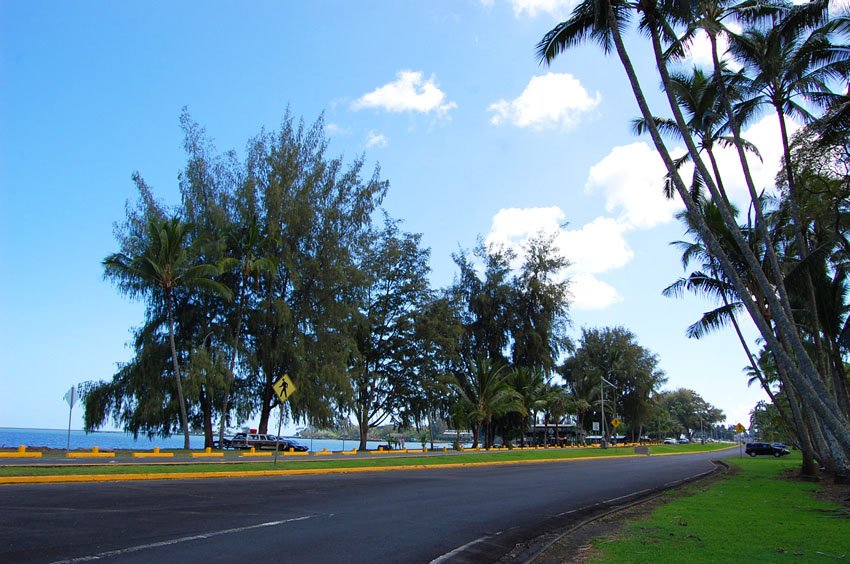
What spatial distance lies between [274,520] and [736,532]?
731 centimetres

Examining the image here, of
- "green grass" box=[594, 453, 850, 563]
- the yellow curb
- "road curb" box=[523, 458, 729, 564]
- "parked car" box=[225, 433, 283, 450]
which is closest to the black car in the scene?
"road curb" box=[523, 458, 729, 564]

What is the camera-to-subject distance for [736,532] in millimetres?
9562

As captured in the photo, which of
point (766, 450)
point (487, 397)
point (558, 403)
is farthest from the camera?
point (558, 403)

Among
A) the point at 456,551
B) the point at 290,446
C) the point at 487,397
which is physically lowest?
the point at 290,446

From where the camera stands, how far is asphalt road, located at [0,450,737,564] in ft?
23.4

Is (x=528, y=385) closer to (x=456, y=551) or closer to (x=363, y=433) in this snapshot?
(x=363, y=433)

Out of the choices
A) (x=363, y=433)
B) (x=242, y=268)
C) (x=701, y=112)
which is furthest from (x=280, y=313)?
(x=701, y=112)

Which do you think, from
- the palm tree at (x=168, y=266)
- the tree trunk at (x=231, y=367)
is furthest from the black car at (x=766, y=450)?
the palm tree at (x=168, y=266)

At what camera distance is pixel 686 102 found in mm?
19703

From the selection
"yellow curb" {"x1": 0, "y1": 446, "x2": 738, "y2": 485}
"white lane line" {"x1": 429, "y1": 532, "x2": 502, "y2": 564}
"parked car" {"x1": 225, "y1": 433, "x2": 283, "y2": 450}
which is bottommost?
"parked car" {"x1": 225, "y1": 433, "x2": 283, "y2": 450}

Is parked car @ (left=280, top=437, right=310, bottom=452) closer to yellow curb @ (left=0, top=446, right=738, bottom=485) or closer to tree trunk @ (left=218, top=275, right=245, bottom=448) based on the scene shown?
tree trunk @ (left=218, top=275, right=245, bottom=448)

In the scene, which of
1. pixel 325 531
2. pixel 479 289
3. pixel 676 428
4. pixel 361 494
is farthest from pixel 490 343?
pixel 676 428

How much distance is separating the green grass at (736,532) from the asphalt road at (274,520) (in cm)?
157

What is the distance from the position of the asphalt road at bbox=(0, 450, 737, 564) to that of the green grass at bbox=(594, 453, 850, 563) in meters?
1.57
